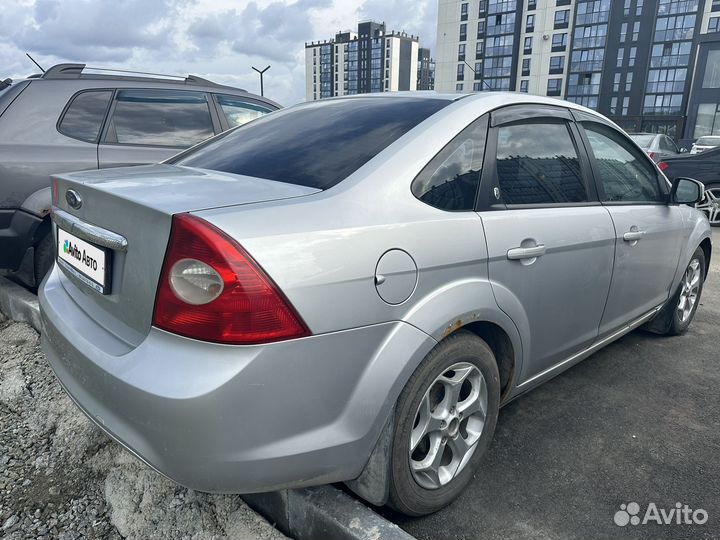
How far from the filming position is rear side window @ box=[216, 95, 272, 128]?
191 inches

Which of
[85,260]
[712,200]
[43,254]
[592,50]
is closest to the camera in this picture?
[85,260]

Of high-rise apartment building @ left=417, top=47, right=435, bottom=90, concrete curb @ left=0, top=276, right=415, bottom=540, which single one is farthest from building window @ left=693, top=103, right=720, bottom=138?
high-rise apartment building @ left=417, top=47, right=435, bottom=90

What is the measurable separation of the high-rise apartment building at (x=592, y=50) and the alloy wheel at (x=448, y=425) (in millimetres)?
64093

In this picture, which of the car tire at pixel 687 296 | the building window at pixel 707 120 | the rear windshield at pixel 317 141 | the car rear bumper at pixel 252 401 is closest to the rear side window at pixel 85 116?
the rear windshield at pixel 317 141

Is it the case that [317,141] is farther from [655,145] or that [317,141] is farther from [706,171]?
[655,145]

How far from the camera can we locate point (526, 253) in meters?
2.15

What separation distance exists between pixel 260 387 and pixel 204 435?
0.20m

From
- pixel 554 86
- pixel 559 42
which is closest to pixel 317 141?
pixel 554 86

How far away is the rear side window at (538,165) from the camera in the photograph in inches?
89.1

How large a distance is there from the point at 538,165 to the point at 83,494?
7.73ft

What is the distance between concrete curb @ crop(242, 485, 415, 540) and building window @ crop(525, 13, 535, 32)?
78.8m

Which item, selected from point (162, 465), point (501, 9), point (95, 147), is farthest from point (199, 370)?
point (501, 9)

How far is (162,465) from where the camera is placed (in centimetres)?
154

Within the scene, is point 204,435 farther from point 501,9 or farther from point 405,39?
point 405,39
